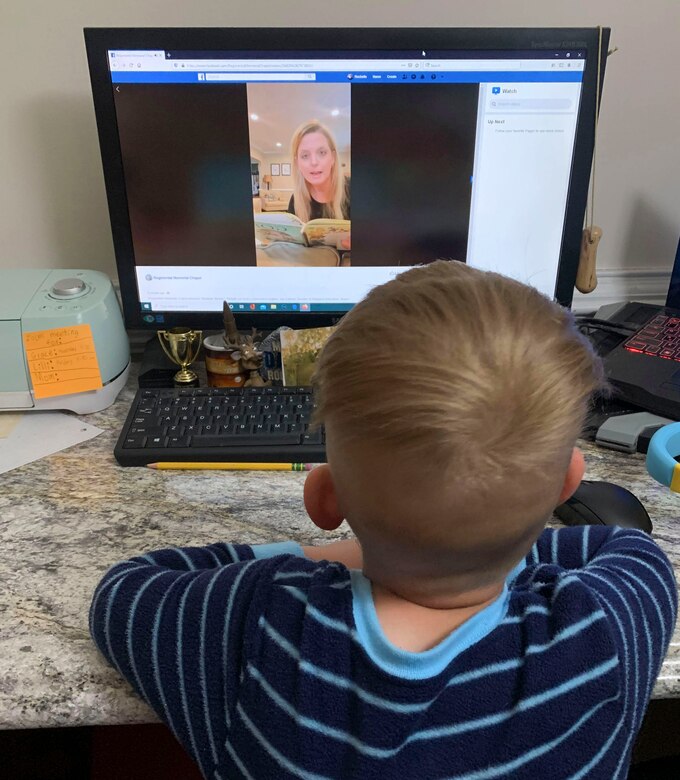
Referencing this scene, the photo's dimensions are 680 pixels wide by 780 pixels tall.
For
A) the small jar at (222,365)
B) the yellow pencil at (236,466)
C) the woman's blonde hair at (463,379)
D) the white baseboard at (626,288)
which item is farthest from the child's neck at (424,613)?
the white baseboard at (626,288)

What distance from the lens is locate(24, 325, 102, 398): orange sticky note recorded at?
1012mm

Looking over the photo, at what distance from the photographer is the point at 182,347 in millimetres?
1124

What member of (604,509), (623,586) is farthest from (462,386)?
(604,509)

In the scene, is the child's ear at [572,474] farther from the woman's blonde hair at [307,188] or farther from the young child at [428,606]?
the woman's blonde hair at [307,188]

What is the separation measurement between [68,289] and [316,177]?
1.30ft

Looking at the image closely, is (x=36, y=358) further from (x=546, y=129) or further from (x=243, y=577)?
(x=546, y=129)

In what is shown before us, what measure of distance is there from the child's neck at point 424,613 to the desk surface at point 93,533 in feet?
0.77

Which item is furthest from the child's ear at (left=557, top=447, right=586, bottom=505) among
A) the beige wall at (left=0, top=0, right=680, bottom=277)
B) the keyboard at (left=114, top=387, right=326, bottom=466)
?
the beige wall at (left=0, top=0, right=680, bottom=277)

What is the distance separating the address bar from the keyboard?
0.42 m

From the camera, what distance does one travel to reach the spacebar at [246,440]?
94 cm

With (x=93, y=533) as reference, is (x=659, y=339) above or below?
above

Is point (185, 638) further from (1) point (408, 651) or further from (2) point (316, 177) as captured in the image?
(2) point (316, 177)

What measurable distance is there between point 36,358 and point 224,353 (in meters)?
0.27

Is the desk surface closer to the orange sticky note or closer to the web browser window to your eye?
the orange sticky note
